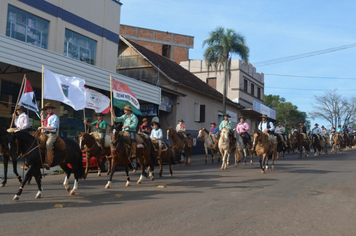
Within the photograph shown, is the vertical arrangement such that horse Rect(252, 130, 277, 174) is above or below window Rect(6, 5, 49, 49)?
below

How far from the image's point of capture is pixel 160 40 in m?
50.0

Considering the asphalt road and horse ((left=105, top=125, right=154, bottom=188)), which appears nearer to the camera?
the asphalt road

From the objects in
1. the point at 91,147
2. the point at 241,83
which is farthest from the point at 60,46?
the point at 241,83

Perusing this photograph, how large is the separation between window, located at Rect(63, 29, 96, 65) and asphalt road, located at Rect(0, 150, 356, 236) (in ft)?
39.4

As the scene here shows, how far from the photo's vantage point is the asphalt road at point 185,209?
604 centimetres

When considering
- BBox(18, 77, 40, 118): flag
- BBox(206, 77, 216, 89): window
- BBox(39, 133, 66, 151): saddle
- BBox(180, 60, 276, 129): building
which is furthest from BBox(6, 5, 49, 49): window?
BBox(206, 77, 216, 89): window

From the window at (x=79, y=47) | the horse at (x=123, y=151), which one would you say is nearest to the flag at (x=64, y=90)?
the horse at (x=123, y=151)

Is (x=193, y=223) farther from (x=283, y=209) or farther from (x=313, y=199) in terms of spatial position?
(x=313, y=199)

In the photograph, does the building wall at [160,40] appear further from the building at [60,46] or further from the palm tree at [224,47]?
the building at [60,46]

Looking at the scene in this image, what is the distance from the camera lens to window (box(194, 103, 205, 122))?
34.5 metres

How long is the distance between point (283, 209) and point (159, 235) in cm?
338

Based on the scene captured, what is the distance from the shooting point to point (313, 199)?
8.98 meters

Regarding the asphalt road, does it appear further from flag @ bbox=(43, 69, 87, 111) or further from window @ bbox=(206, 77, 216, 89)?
window @ bbox=(206, 77, 216, 89)

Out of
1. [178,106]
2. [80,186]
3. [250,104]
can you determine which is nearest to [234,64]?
[250,104]
